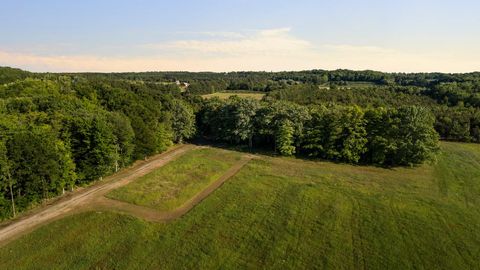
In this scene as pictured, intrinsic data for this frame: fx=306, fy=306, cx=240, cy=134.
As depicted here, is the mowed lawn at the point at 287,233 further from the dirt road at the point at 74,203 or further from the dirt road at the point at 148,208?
the dirt road at the point at 74,203

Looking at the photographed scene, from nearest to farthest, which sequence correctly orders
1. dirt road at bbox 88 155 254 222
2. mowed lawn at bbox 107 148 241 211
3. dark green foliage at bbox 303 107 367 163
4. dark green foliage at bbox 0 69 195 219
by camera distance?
dark green foliage at bbox 0 69 195 219
dirt road at bbox 88 155 254 222
mowed lawn at bbox 107 148 241 211
dark green foliage at bbox 303 107 367 163

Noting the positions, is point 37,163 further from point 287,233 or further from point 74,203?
point 287,233

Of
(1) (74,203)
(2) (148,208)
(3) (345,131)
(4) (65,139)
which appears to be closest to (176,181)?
(2) (148,208)

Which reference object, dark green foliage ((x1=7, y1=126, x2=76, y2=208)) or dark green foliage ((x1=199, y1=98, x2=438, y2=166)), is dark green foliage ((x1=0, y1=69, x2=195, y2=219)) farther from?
dark green foliage ((x1=199, y1=98, x2=438, y2=166))

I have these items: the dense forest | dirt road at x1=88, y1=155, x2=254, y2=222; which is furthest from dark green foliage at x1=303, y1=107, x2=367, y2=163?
dirt road at x1=88, y1=155, x2=254, y2=222

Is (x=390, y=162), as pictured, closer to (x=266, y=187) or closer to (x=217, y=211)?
(x=266, y=187)

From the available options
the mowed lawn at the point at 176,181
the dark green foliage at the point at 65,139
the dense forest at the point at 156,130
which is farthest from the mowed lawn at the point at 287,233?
the dense forest at the point at 156,130
